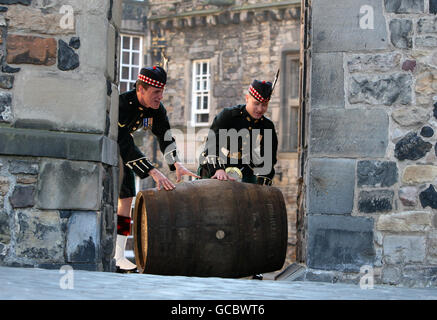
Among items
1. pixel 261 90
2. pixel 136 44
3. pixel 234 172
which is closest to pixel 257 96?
pixel 261 90

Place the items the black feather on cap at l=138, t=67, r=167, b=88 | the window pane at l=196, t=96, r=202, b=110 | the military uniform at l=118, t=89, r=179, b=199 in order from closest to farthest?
the military uniform at l=118, t=89, r=179, b=199 < the black feather on cap at l=138, t=67, r=167, b=88 < the window pane at l=196, t=96, r=202, b=110

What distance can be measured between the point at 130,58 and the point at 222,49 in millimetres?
2557

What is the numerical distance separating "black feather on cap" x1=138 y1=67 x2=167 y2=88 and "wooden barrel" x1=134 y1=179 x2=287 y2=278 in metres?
1.09

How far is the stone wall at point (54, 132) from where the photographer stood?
425 cm

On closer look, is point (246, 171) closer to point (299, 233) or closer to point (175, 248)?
point (299, 233)

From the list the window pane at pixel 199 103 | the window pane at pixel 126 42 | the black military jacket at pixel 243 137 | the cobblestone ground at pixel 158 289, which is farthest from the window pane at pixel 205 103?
the cobblestone ground at pixel 158 289

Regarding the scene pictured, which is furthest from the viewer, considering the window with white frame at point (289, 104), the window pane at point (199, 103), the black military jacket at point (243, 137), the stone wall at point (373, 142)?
the window pane at point (199, 103)

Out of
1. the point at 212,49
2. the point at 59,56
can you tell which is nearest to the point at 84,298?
the point at 59,56

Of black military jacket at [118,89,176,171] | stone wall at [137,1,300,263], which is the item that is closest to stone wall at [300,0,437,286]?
black military jacket at [118,89,176,171]

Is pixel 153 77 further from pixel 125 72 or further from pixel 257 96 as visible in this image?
pixel 125 72

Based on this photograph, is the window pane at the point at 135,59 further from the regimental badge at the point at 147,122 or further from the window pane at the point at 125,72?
the regimental badge at the point at 147,122

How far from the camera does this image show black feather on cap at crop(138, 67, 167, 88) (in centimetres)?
542

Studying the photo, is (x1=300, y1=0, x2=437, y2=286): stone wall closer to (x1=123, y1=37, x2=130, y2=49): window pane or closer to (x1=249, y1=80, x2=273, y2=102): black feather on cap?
(x1=249, y1=80, x2=273, y2=102): black feather on cap

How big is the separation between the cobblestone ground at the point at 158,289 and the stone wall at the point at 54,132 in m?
0.40
